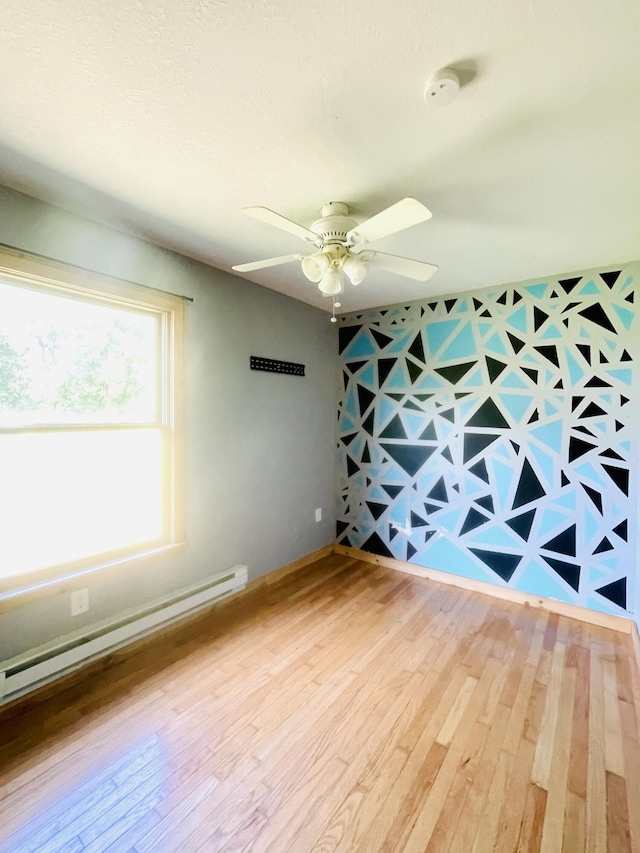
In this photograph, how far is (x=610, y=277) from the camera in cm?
257

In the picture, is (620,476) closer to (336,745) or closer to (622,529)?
(622,529)

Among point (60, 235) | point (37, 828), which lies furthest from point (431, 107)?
point (37, 828)

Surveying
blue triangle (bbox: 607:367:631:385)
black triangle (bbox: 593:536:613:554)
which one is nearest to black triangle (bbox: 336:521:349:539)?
black triangle (bbox: 593:536:613:554)

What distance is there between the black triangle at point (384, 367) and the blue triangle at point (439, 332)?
0.36 metres

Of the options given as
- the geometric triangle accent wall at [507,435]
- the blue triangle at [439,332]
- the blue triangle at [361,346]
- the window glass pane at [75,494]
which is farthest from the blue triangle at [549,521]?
the window glass pane at [75,494]

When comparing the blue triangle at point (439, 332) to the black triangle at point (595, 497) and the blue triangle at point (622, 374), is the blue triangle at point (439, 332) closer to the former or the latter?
the blue triangle at point (622, 374)

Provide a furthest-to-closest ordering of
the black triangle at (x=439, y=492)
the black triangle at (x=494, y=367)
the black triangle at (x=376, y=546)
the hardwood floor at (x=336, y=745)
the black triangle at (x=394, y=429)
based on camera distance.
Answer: the black triangle at (x=376, y=546)
the black triangle at (x=394, y=429)
the black triangle at (x=439, y=492)
the black triangle at (x=494, y=367)
the hardwood floor at (x=336, y=745)

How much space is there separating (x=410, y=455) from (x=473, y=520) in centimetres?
76

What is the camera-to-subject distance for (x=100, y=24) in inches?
38.7

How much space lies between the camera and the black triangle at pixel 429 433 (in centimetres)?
329

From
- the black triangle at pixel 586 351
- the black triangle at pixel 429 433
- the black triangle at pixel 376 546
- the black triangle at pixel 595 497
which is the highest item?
the black triangle at pixel 586 351

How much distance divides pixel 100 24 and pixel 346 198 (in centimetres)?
106

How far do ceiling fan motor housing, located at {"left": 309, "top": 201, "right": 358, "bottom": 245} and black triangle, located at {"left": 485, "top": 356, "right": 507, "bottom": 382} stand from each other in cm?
178

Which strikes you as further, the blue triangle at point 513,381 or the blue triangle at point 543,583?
the blue triangle at point 513,381
